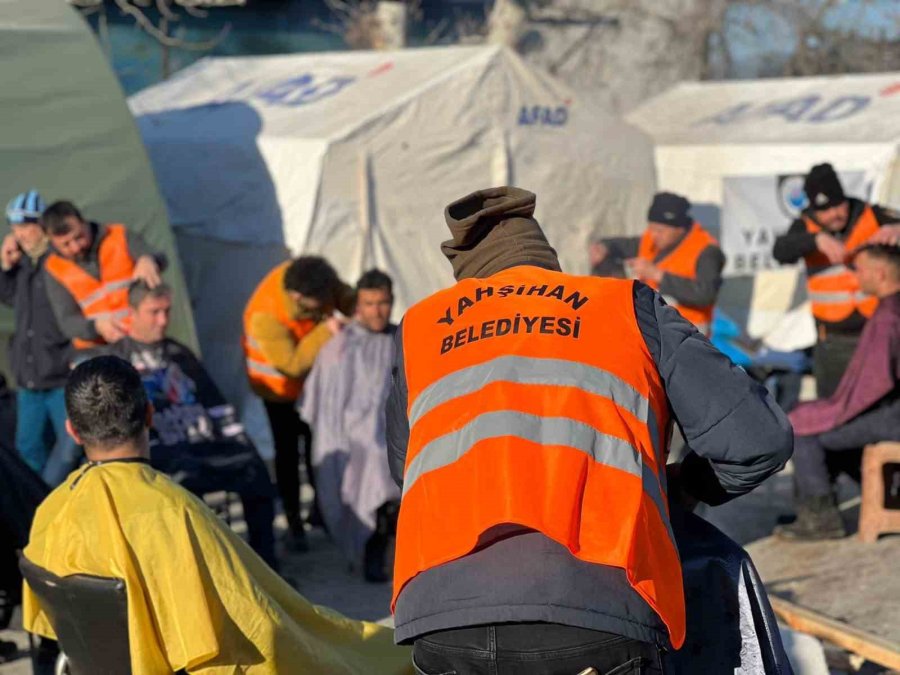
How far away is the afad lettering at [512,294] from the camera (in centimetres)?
249

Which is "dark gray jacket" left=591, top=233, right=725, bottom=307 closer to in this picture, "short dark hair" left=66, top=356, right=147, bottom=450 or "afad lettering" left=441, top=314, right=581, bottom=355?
"short dark hair" left=66, top=356, right=147, bottom=450

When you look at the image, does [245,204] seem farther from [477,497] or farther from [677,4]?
[677,4]

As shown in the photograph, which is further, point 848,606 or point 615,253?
point 615,253

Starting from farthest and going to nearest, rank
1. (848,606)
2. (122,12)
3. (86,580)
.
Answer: (122,12), (848,606), (86,580)

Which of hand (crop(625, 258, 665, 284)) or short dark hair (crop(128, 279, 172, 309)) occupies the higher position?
short dark hair (crop(128, 279, 172, 309))

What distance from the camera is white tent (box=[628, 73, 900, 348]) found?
38.8ft

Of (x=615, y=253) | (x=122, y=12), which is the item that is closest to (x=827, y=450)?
(x=615, y=253)

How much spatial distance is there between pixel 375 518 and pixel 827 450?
2186 millimetres

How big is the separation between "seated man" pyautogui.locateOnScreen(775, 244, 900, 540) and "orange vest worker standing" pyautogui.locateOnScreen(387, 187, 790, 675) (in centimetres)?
405

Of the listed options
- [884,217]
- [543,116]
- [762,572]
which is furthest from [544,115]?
[762,572]

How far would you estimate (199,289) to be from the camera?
10164mm

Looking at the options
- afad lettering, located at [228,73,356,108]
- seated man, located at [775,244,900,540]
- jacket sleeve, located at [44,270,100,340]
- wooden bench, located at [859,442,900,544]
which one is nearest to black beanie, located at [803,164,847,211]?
seated man, located at [775,244,900,540]

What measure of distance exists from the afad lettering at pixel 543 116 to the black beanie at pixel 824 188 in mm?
4009

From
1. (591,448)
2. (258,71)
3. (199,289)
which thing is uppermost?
(591,448)
